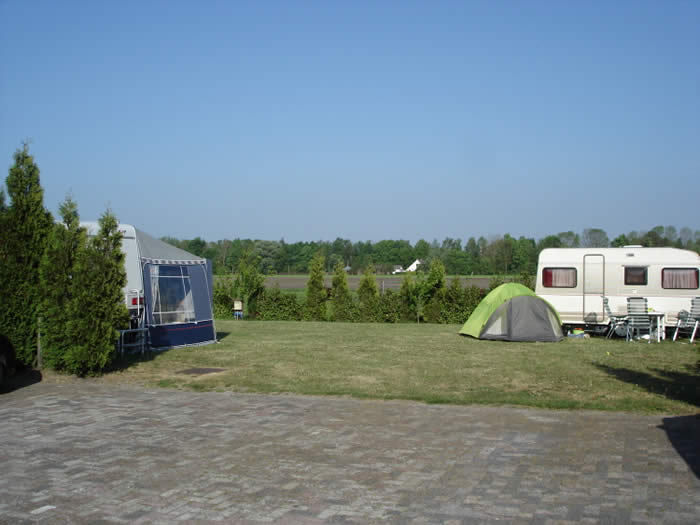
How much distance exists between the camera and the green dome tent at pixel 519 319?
53.1ft

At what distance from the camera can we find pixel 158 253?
51.1ft

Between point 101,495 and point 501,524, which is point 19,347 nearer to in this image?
point 101,495

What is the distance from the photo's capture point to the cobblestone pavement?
4859 mm

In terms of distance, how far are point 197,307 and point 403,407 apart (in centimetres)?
883

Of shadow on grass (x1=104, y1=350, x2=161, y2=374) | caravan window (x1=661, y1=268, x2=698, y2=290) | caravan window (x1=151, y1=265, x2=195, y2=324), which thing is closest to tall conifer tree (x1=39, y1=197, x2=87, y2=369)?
shadow on grass (x1=104, y1=350, x2=161, y2=374)

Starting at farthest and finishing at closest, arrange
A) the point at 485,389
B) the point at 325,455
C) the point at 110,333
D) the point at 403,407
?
the point at 110,333 < the point at 485,389 < the point at 403,407 < the point at 325,455

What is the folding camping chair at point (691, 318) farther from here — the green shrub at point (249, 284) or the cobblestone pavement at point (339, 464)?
the green shrub at point (249, 284)

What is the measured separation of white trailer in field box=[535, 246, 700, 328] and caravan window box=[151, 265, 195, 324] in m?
10.0

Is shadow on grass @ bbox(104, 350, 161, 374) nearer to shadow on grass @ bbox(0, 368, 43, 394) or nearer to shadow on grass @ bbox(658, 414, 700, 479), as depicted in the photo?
shadow on grass @ bbox(0, 368, 43, 394)

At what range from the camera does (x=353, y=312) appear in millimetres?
24438

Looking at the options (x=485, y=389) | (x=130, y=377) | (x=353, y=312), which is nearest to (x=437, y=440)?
(x=485, y=389)

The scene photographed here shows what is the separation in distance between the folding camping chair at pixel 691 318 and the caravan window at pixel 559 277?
288cm

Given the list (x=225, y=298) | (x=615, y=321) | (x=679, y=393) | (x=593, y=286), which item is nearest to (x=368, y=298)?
(x=225, y=298)

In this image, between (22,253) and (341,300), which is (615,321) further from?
(22,253)
